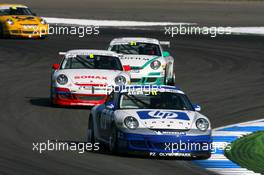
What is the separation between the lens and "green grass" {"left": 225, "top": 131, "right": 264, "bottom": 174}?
15500mm

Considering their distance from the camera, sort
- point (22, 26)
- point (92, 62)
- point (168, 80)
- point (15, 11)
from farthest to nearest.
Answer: point (15, 11)
point (22, 26)
point (168, 80)
point (92, 62)

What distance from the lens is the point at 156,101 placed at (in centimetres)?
1675

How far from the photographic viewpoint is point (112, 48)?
2720 centimetres

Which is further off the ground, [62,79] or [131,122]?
[131,122]

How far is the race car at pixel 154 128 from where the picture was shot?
15.5m

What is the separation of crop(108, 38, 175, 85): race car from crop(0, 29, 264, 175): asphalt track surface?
2.49ft

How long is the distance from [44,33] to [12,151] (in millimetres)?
24086

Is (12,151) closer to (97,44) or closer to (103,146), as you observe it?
(103,146)

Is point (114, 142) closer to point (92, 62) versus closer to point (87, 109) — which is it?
point (87, 109)

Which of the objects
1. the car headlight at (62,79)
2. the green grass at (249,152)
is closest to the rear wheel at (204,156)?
the green grass at (249,152)

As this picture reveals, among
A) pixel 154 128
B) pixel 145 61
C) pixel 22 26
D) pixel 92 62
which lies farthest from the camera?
pixel 22 26

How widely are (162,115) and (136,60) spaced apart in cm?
1001

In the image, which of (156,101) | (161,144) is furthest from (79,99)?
(161,144)

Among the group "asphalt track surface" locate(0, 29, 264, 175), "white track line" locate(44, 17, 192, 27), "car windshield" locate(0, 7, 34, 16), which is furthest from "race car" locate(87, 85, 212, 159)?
"white track line" locate(44, 17, 192, 27)
